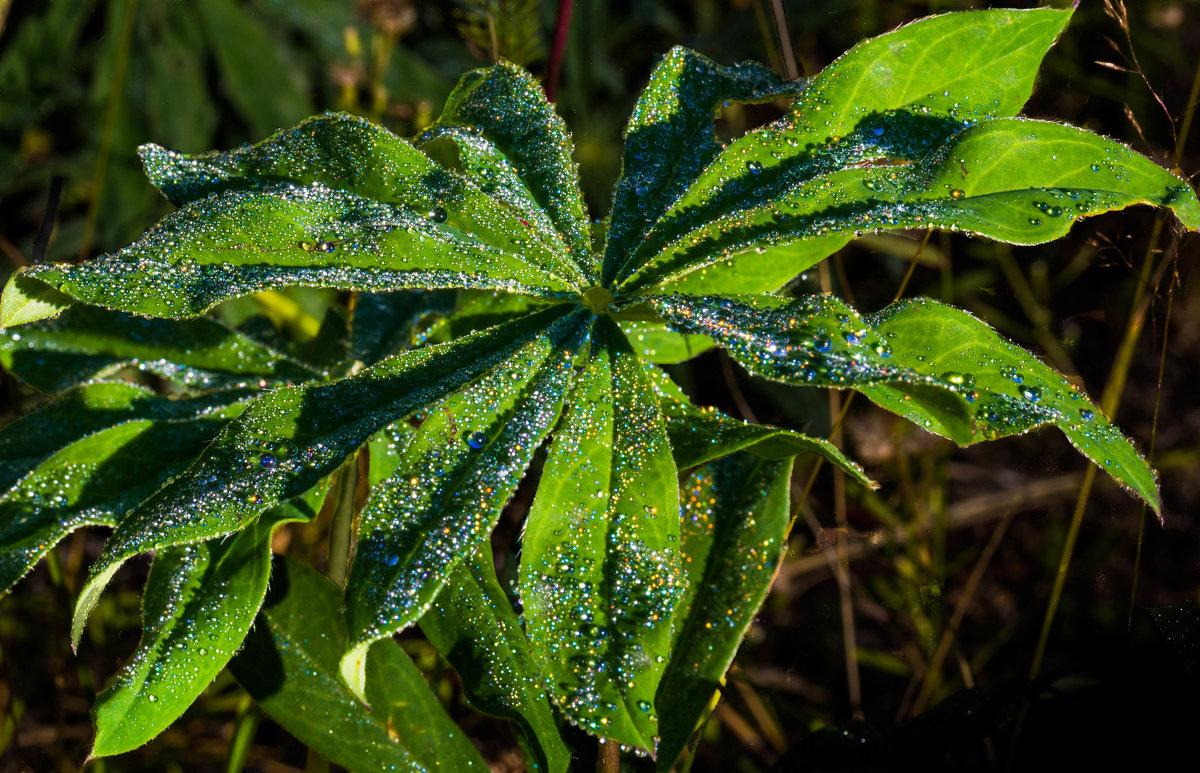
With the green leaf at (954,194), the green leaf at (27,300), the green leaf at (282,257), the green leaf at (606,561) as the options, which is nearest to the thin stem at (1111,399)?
the green leaf at (954,194)

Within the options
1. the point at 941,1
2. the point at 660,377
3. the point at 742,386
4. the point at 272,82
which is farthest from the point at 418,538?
the point at 941,1

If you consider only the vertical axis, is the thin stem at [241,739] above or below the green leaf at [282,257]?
below

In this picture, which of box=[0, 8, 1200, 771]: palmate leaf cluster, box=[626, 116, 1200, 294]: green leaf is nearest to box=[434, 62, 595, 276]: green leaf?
box=[0, 8, 1200, 771]: palmate leaf cluster

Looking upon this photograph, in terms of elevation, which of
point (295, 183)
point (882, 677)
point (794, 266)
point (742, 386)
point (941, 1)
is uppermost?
point (941, 1)

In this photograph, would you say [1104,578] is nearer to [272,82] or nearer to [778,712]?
[778,712]

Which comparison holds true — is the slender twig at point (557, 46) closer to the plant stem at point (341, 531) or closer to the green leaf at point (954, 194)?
the green leaf at point (954, 194)

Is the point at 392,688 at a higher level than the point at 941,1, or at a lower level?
lower
